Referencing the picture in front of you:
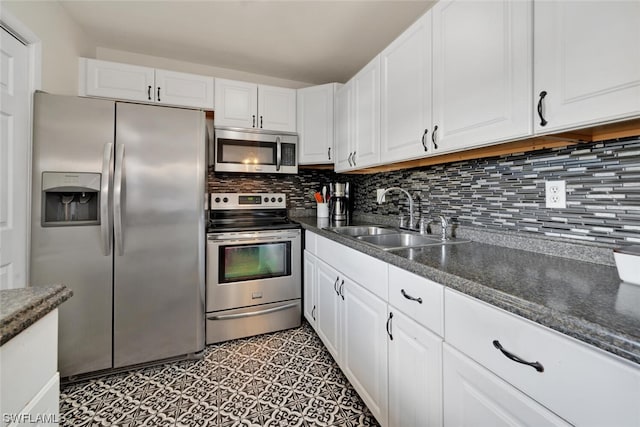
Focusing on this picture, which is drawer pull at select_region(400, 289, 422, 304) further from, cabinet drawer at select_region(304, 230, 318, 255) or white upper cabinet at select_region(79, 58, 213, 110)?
white upper cabinet at select_region(79, 58, 213, 110)

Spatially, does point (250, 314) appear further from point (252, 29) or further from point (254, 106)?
point (252, 29)

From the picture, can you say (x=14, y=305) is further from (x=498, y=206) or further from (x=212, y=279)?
(x=498, y=206)

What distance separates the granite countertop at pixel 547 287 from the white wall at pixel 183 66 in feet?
8.00

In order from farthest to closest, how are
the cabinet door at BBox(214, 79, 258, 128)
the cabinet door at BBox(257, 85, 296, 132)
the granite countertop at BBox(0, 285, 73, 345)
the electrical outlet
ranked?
1. the cabinet door at BBox(257, 85, 296, 132)
2. the cabinet door at BBox(214, 79, 258, 128)
3. the electrical outlet
4. the granite countertop at BBox(0, 285, 73, 345)

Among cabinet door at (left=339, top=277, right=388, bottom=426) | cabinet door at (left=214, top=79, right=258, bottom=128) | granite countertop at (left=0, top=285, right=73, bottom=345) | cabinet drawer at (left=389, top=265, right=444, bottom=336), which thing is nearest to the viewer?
granite countertop at (left=0, top=285, right=73, bottom=345)

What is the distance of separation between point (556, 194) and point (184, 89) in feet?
Result: 8.65

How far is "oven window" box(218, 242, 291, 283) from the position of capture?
2168 millimetres

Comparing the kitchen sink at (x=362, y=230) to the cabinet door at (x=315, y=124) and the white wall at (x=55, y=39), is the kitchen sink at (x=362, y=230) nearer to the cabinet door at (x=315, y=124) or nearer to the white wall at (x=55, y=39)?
the cabinet door at (x=315, y=124)

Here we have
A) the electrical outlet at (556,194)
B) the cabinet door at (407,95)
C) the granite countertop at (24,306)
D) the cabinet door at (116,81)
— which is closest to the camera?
the granite countertop at (24,306)

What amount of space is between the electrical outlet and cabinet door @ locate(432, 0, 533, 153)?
0.36 m

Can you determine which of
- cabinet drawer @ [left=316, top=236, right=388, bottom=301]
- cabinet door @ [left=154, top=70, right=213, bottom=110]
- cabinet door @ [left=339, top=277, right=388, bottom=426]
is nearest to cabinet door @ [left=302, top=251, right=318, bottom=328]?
cabinet drawer @ [left=316, top=236, right=388, bottom=301]

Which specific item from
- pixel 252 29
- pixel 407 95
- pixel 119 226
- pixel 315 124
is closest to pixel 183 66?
pixel 252 29

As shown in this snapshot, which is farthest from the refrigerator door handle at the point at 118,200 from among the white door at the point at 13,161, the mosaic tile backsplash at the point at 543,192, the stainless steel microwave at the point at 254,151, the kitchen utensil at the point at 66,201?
the mosaic tile backsplash at the point at 543,192

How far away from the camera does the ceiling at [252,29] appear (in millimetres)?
1842
